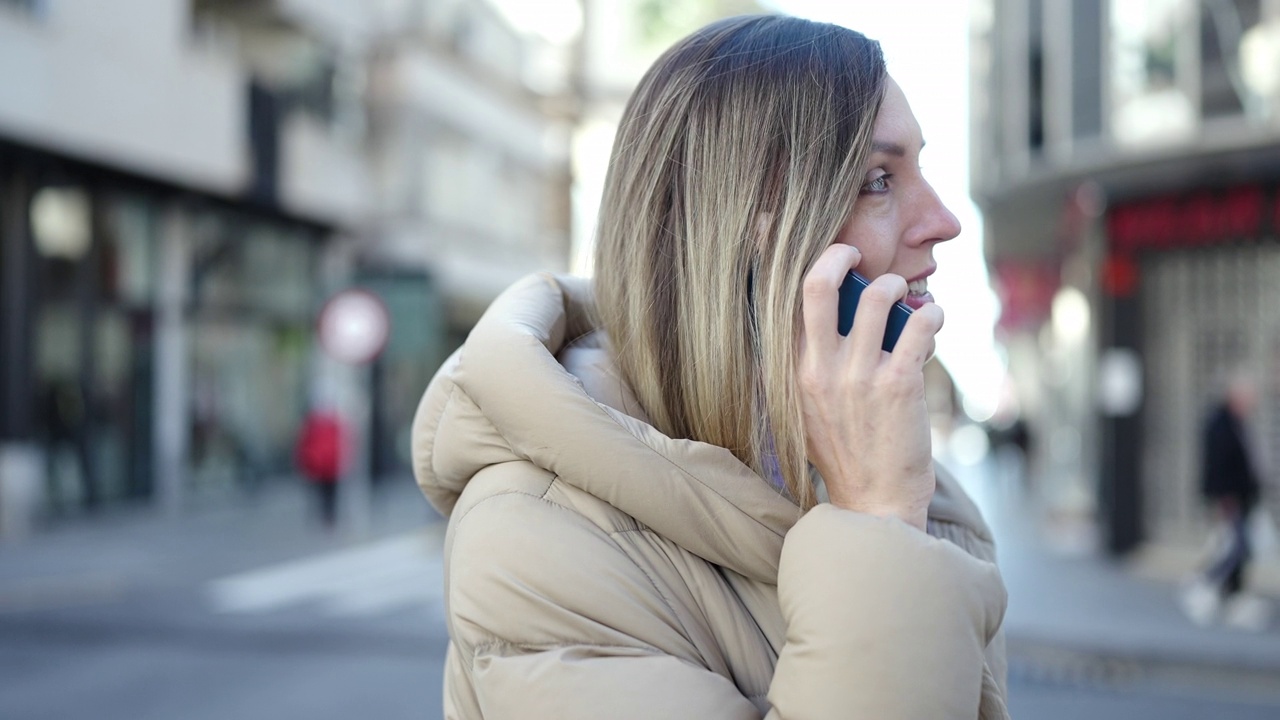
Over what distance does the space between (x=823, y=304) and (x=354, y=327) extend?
1267cm

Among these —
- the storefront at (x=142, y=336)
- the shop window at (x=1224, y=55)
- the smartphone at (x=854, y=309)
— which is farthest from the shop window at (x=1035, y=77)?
the smartphone at (x=854, y=309)

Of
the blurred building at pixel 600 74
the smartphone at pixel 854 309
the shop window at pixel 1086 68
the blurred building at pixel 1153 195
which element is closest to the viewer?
the smartphone at pixel 854 309

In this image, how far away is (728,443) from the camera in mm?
1398

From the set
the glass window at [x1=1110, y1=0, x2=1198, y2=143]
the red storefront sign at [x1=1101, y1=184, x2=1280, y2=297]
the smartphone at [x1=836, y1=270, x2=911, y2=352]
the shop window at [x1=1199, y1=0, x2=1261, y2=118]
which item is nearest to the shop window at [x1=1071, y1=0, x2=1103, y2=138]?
the glass window at [x1=1110, y1=0, x2=1198, y2=143]

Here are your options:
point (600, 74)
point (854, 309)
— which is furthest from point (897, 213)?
point (600, 74)

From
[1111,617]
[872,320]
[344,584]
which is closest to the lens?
[872,320]

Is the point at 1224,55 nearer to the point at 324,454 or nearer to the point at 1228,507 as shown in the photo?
the point at 1228,507

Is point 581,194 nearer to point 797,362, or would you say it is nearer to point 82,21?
point 82,21

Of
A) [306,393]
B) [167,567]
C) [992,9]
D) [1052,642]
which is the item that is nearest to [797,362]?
[1052,642]

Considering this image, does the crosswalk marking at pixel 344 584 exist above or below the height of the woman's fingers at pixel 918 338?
below

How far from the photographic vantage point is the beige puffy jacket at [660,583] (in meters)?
1.17

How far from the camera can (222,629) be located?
28.7 ft

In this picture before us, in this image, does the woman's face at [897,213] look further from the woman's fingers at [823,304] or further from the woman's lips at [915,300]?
the woman's fingers at [823,304]

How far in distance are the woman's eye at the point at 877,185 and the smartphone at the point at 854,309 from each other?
0.16m
